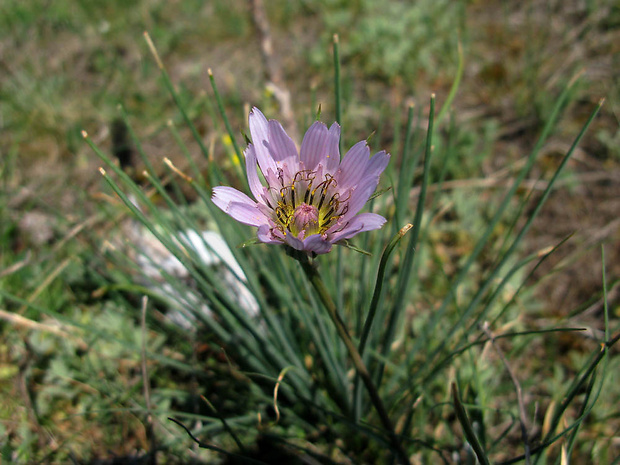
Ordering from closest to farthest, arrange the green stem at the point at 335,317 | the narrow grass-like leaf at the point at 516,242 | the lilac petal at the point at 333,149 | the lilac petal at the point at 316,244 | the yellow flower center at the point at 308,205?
the lilac petal at the point at 316,244 → the green stem at the point at 335,317 → the lilac petal at the point at 333,149 → the yellow flower center at the point at 308,205 → the narrow grass-like leaf at the point at 516,242

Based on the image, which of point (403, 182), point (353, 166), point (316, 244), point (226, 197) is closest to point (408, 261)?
point (403, 182)

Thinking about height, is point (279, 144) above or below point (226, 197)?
above

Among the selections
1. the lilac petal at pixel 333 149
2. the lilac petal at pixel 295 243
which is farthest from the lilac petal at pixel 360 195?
the lilac petal at pixel 295 243

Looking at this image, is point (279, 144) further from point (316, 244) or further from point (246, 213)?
point (316, 244)

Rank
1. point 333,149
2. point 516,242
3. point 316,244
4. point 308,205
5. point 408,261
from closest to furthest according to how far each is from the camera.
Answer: point 316,244 < point 333,149 < point 308,205 < point 408,261 < point 516,242

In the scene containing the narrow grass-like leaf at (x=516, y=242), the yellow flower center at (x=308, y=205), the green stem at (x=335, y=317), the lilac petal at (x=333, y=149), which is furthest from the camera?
the narrow grass-like leaf at (x=516, y=242)

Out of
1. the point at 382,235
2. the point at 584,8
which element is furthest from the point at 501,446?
the point at 584,8

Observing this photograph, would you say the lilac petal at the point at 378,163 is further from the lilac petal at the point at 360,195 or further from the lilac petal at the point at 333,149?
the lilac petal at the point at 333,149
